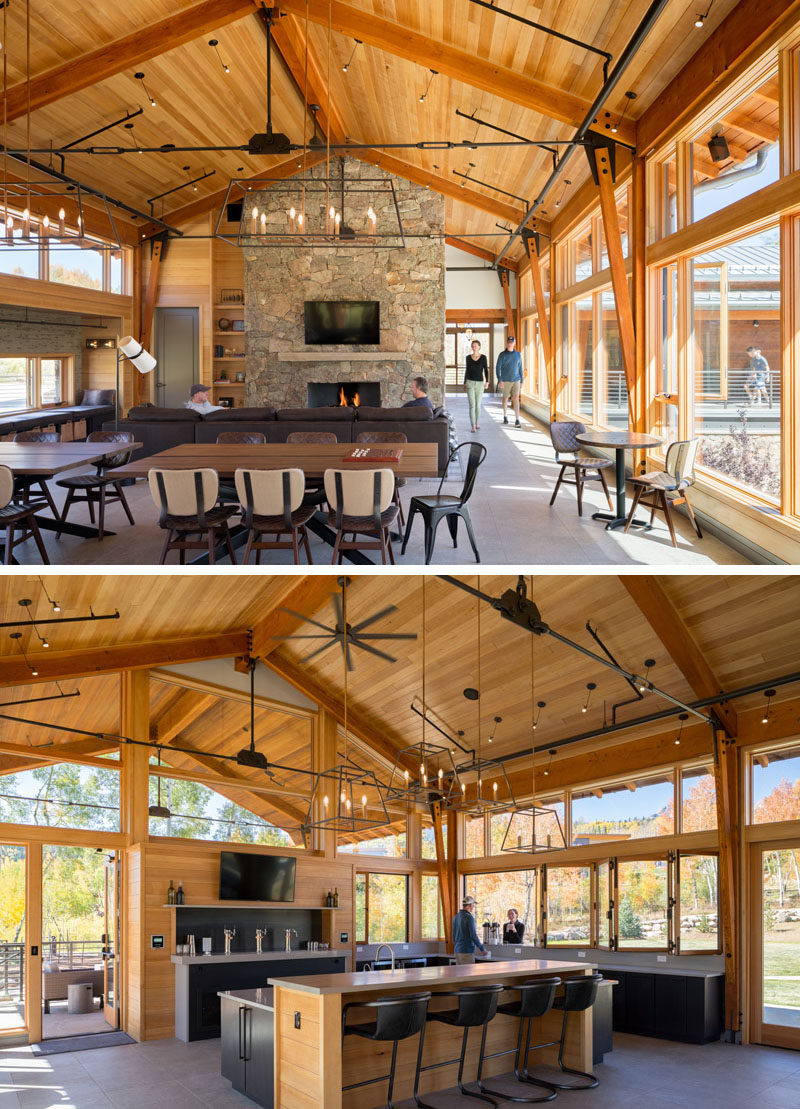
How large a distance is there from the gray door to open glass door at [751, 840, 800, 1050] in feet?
41.7

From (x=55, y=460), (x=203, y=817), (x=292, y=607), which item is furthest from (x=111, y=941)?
(x=55, y=460)

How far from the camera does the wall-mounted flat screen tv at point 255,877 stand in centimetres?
1051

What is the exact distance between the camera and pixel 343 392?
16797 millimetres

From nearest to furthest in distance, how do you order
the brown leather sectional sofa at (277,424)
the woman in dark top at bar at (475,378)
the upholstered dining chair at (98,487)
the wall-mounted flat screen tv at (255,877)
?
the upholstered dining chair at (98,487), the brown leather sectional sofa at (277,424), the wall-mounted flat screen tv at (255,877), the woman in dark top at bar at (475,378)

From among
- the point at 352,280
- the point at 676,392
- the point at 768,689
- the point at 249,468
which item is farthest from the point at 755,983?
the point at 352,280

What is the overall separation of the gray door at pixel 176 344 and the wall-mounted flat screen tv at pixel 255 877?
9.25 metres

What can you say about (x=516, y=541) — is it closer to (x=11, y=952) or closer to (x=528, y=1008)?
(x=528, y=1008)

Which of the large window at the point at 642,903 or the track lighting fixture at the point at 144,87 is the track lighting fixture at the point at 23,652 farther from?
the track lighting fixture at the point at 144,87

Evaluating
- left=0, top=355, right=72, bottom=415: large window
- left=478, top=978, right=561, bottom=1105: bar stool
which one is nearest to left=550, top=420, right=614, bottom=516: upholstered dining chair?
left=478, top=978, right=561, bottom=1105: bar stool

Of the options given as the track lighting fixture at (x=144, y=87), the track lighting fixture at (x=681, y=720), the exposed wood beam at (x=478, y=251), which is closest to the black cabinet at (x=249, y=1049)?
the track lighting fixture at (x=681, y=720)

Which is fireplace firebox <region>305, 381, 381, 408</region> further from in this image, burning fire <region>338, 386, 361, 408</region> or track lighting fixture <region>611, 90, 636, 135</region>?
track lighting fixture <region>611, 90, 636, 135</region>

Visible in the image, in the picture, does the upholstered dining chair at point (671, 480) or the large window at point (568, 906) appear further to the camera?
the large window at point (568, 906)

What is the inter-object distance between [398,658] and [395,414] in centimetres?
269

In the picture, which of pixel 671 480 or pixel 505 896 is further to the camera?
pixel 505 896
